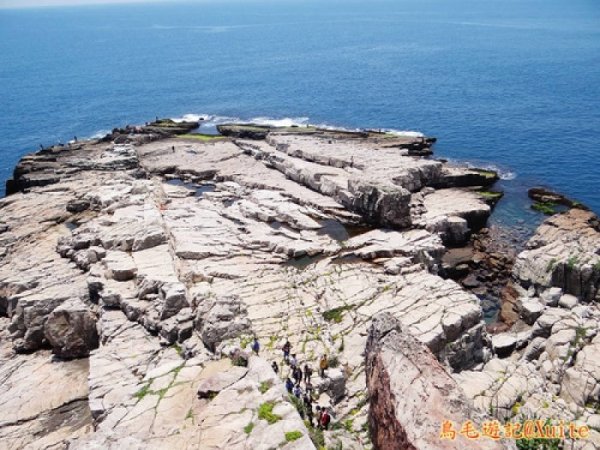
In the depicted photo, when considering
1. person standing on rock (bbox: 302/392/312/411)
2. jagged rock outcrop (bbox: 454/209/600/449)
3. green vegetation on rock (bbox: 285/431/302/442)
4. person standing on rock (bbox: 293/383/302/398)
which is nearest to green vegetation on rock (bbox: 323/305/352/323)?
jagged rock outcrop (bbox: 454/209/600/449)

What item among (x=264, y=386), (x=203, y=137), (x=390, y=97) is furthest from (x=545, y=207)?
(x=390, y=97)

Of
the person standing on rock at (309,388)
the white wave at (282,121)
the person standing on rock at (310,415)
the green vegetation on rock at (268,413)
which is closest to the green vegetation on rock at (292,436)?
the green vegetation on rock at (268,413)

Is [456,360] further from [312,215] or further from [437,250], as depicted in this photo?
[312,215]

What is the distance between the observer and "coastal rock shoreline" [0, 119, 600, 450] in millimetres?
23469

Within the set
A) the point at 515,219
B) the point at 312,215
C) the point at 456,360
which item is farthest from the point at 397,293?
the point at 515,219

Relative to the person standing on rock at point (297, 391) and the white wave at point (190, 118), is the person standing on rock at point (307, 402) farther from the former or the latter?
the white wave at point (190, 118)

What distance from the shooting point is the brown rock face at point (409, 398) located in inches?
742

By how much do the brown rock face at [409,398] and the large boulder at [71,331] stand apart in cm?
2140

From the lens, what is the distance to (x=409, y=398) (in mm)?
20750

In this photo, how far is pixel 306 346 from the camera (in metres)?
32.4

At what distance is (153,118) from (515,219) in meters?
85.6

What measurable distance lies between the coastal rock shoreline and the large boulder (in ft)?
0.43

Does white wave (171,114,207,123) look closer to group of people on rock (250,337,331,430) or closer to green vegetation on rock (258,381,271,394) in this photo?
group of people on rock (250,337,331,430)

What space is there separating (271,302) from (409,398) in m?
18.5
